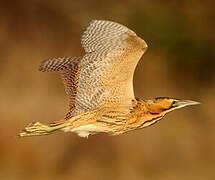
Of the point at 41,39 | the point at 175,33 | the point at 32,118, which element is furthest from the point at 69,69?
the point at 175,33

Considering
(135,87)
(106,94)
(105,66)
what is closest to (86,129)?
(106,94)

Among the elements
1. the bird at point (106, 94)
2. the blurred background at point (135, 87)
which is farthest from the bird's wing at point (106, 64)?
the blurred background at point (135, 87)

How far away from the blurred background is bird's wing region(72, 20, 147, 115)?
6.79 ft

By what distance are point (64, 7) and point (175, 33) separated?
1.07m

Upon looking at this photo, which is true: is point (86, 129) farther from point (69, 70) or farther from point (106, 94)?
point (69, 70)

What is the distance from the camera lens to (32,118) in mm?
4809

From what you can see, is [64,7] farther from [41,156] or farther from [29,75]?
[41,156]

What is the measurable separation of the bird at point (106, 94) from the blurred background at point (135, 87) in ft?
6.77

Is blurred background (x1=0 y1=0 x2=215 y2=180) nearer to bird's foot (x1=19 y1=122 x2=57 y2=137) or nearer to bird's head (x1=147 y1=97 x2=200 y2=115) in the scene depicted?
bird's foot (x1=19 y1=122 x2=57 y2=137)

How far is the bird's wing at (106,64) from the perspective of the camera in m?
2.65

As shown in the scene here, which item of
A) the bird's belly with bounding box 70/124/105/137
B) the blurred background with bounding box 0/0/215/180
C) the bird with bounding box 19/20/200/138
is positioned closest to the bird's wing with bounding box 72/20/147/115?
the bird with bounding box 19/20/200/138

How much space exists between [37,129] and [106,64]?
432 millimetres

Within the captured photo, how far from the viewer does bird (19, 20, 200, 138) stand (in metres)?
2.68

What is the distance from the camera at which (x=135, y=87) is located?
5.30m
